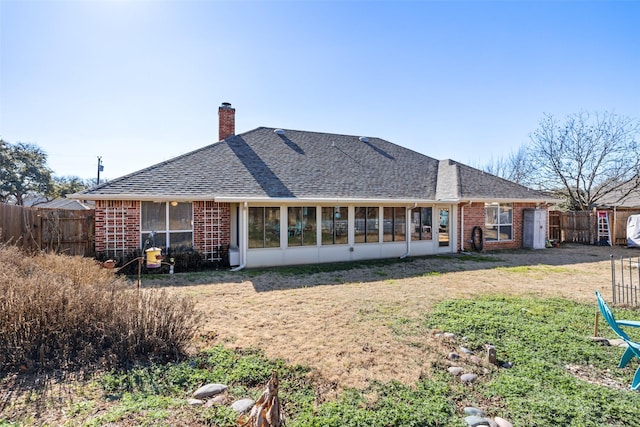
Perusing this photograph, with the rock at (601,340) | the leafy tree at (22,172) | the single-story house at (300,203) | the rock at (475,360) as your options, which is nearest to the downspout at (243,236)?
the single-story house at (300,203)

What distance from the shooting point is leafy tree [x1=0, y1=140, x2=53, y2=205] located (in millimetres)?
25922

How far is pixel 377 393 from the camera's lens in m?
3.39

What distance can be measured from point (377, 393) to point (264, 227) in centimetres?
828

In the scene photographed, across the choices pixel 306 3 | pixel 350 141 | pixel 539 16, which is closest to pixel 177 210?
pixel 306 3

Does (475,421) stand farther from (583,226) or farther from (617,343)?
(583,226)

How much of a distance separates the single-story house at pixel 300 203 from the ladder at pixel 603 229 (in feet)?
16.0

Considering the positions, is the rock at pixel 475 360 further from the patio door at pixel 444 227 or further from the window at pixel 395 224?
the patio door at pixel 444 227

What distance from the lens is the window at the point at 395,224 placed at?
1312cm

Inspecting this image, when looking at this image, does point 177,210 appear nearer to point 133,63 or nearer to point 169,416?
point 133,63

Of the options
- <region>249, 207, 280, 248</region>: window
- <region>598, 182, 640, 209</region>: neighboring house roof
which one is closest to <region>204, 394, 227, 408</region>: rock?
<region>249, 207, 280, 248</region>: window

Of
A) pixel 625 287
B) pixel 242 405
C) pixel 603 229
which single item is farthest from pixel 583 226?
pixel 242 405

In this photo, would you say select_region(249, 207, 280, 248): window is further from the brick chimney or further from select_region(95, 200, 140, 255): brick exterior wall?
the brick chimney

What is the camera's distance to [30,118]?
14211mm

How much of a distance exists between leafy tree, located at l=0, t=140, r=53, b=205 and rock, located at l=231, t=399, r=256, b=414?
1322 inches
